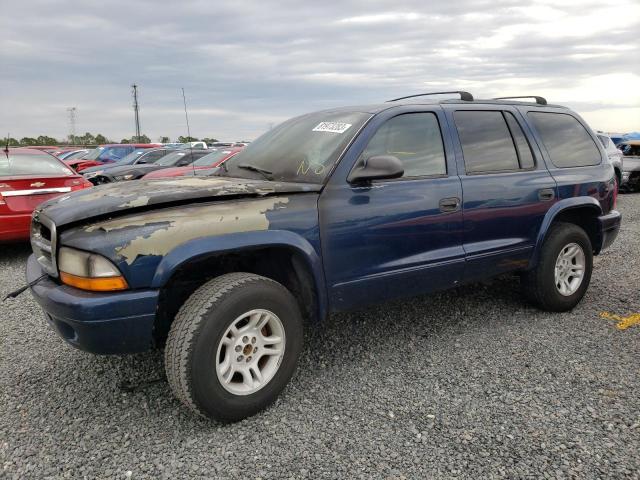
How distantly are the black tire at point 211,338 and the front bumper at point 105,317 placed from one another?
0.52 feet

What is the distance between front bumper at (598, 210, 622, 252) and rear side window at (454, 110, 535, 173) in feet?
3.29

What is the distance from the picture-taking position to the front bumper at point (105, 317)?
222 cm

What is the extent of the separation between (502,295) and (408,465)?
274cm

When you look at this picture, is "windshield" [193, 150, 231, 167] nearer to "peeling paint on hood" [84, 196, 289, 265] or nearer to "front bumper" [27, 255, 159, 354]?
"peeling paint on hood" [84, 196, 289, 265]

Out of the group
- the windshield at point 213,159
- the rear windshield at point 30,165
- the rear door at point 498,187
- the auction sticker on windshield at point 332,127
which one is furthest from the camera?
the windshield at point 213,159

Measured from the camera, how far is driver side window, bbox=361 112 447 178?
10.3 feet

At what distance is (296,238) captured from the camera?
264 cm

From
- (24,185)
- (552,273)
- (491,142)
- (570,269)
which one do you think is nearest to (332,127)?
(491,142)

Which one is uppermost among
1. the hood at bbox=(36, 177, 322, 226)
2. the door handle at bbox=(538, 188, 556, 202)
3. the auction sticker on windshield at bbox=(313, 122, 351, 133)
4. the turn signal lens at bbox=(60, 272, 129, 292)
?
the auction sticker on windshield at bbox=(313, 122, 351, 133)

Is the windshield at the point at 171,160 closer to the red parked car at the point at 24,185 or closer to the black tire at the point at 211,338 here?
the red parked car at the point at 24,185

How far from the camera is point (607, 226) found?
4305mm

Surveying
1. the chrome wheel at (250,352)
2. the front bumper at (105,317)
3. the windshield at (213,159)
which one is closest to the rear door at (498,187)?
the chrome wheel at (250,352)

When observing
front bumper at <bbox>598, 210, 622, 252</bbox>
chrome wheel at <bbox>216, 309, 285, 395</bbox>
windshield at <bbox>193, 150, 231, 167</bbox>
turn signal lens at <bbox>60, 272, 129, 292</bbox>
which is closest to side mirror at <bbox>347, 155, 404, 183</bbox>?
chrome wheel at <bbox>216, 309, 285, 395</bbox>

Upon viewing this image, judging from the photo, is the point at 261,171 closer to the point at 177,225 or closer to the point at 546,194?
the point at 177,225
